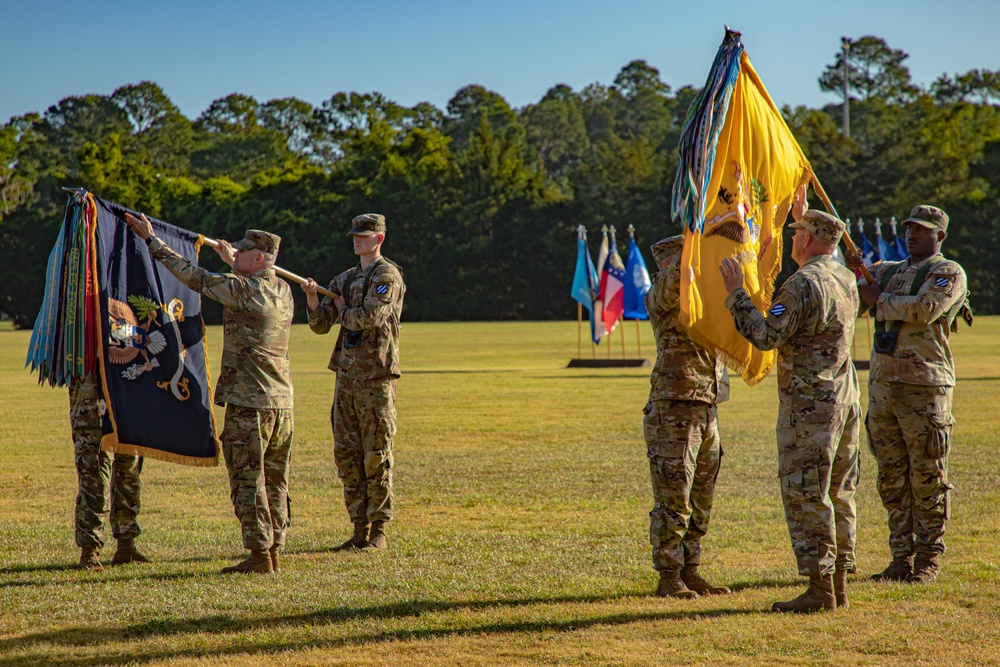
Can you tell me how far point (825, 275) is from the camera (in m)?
5.96

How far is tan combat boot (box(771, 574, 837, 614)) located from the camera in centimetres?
596

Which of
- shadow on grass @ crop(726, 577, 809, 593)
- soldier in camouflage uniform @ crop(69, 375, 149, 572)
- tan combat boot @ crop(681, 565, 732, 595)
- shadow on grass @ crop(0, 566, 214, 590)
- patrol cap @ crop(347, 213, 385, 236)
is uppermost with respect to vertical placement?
patrol cap @ crop(347, 213, 385, 236)

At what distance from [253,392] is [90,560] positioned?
1.54m

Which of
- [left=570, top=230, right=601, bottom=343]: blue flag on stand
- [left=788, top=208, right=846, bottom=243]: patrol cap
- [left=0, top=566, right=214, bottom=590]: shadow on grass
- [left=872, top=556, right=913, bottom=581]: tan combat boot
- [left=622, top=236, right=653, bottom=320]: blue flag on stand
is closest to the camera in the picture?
[left=788, top=208, right=846, bottom=243]: patrol cap

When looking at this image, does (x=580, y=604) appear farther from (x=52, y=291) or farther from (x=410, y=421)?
(x=410, y=421)

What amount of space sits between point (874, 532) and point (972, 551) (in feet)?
2.64

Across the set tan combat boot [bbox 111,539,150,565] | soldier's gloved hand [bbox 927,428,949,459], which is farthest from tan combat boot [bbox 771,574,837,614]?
tan combat boot [bbox 111,539,150,565]

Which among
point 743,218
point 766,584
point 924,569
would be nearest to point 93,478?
point 766,584

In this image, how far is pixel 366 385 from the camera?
7.89 meters

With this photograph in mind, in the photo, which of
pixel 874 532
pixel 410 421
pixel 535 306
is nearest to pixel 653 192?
pixel 535 306

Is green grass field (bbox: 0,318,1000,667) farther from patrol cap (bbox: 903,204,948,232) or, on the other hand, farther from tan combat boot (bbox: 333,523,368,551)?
patrol cap (bbox: 903,204,948,232)

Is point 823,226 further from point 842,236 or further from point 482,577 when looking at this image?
point 482,577

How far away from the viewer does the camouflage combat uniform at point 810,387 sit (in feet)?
19.2

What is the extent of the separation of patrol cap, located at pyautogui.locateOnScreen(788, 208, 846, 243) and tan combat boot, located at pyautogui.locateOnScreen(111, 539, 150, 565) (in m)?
4.61
